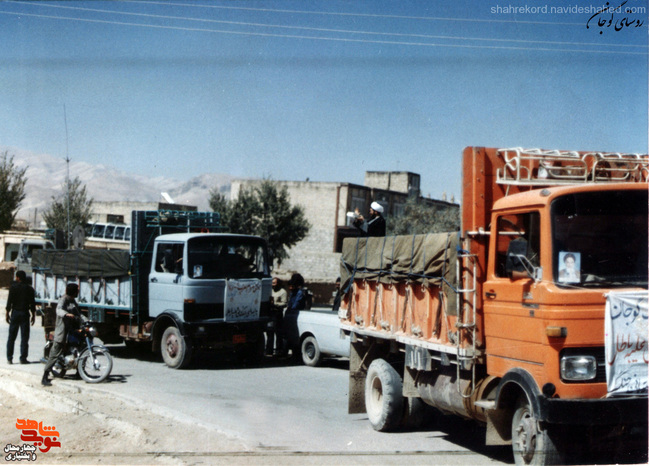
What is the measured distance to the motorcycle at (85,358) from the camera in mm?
12477

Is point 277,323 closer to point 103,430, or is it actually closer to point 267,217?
point 103,430

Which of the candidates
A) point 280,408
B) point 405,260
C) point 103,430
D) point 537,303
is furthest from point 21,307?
point 537,303

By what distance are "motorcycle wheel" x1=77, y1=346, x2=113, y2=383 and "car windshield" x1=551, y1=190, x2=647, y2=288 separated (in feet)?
28.3

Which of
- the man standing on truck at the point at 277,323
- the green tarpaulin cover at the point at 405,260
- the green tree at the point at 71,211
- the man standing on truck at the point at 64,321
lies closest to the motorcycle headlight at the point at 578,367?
the green tarpaulin cover at the point at 405,260

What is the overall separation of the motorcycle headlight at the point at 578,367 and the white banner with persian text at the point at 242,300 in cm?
931

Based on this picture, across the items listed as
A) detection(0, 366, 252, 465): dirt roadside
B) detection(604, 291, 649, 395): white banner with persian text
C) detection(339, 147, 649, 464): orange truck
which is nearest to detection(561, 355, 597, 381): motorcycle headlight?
detection(339, 147, 649, 464): orange truck

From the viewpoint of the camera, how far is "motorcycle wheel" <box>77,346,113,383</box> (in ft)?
40.9

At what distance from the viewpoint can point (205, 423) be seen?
8930 millimetres

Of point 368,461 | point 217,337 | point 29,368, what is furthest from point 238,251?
point 368,461

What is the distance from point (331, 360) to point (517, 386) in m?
10.1

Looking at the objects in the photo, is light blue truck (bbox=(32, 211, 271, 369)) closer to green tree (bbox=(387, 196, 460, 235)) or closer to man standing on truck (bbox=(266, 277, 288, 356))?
man standing on truck (bbox=(266, 277, 288, 356))

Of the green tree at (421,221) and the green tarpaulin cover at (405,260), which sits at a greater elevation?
the green tree at (421,221)

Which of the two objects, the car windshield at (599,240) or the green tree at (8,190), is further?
the green tree at (8,190)

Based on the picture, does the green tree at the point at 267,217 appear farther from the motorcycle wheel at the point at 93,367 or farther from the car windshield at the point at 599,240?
the car windshield at the point at 599,240
